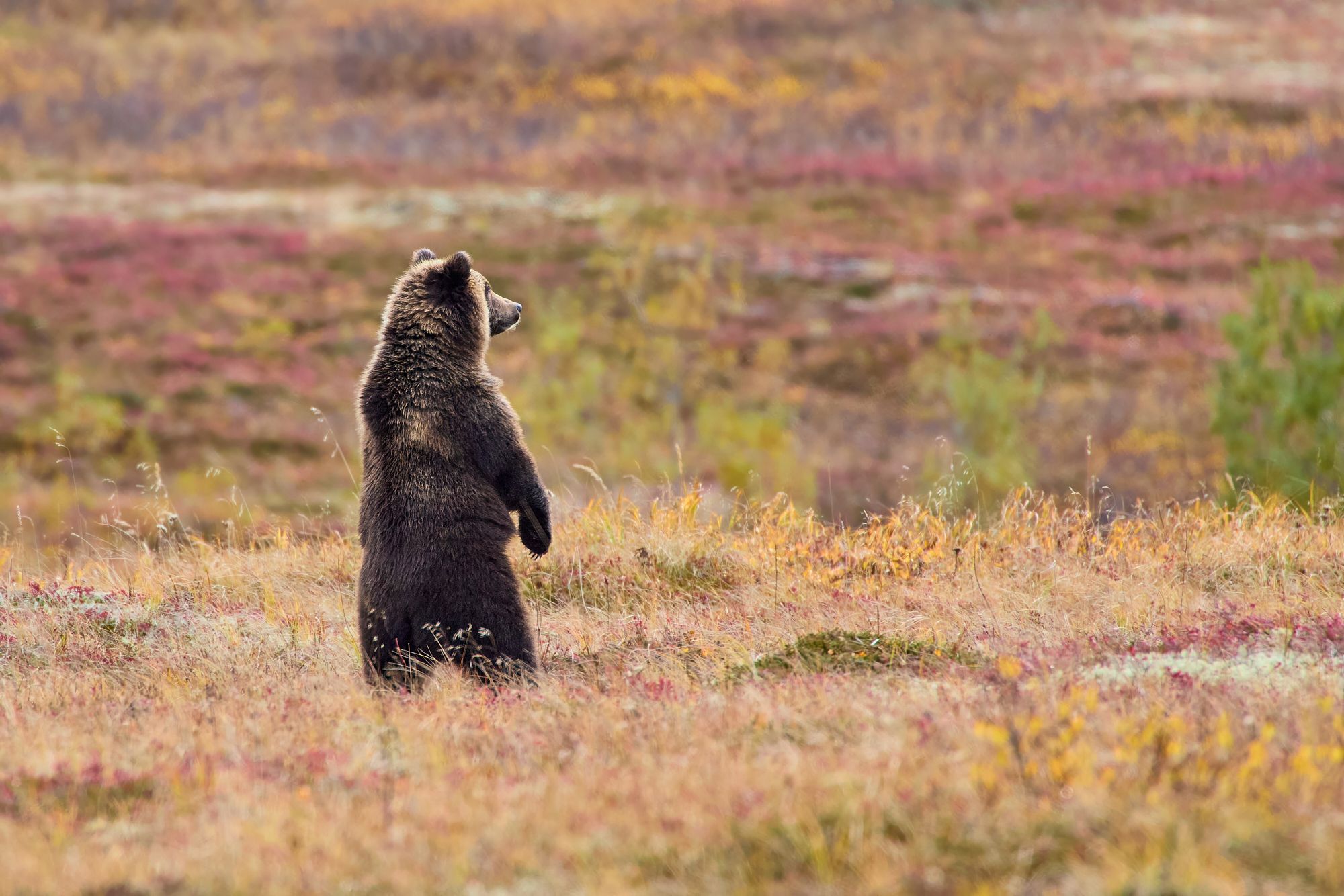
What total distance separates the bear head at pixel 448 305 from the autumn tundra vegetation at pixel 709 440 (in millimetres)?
1453

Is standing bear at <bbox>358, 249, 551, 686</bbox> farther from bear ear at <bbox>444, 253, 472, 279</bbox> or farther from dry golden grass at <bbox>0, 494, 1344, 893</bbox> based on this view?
dry golden grass at <bbox>0, 494, 1344, 893</bbox>

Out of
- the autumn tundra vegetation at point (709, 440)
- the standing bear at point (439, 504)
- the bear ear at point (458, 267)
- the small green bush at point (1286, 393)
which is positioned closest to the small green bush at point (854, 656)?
the autumn tundra vegetation at point (709, 440)

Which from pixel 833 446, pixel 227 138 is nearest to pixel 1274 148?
pixel 833 446

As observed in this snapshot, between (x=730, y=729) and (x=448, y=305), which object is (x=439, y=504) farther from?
(x=730, y=729)

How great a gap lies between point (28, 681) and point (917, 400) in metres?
22.0

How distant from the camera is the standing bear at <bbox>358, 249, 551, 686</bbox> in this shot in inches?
254

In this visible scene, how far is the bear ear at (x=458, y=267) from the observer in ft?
23.3

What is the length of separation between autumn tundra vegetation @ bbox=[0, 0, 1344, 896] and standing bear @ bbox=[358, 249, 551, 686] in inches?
11.1

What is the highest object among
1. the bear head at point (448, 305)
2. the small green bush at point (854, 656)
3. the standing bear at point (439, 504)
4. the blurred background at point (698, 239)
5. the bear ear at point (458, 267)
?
the bear ear at point (458, 267)

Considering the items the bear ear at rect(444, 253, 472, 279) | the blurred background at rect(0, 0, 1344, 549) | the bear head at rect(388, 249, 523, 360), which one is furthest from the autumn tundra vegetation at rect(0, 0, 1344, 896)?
the bear ear at rect(444, 253, 472, 279)

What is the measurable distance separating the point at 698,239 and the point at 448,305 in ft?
94.1

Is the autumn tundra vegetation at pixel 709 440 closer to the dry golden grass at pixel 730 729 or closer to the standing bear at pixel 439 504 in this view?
the dry golden grass at pixel 730 729

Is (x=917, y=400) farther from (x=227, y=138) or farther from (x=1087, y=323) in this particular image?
(x=227, y=138)

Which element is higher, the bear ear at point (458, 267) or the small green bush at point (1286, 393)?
the bear ear at point (458, 267)
